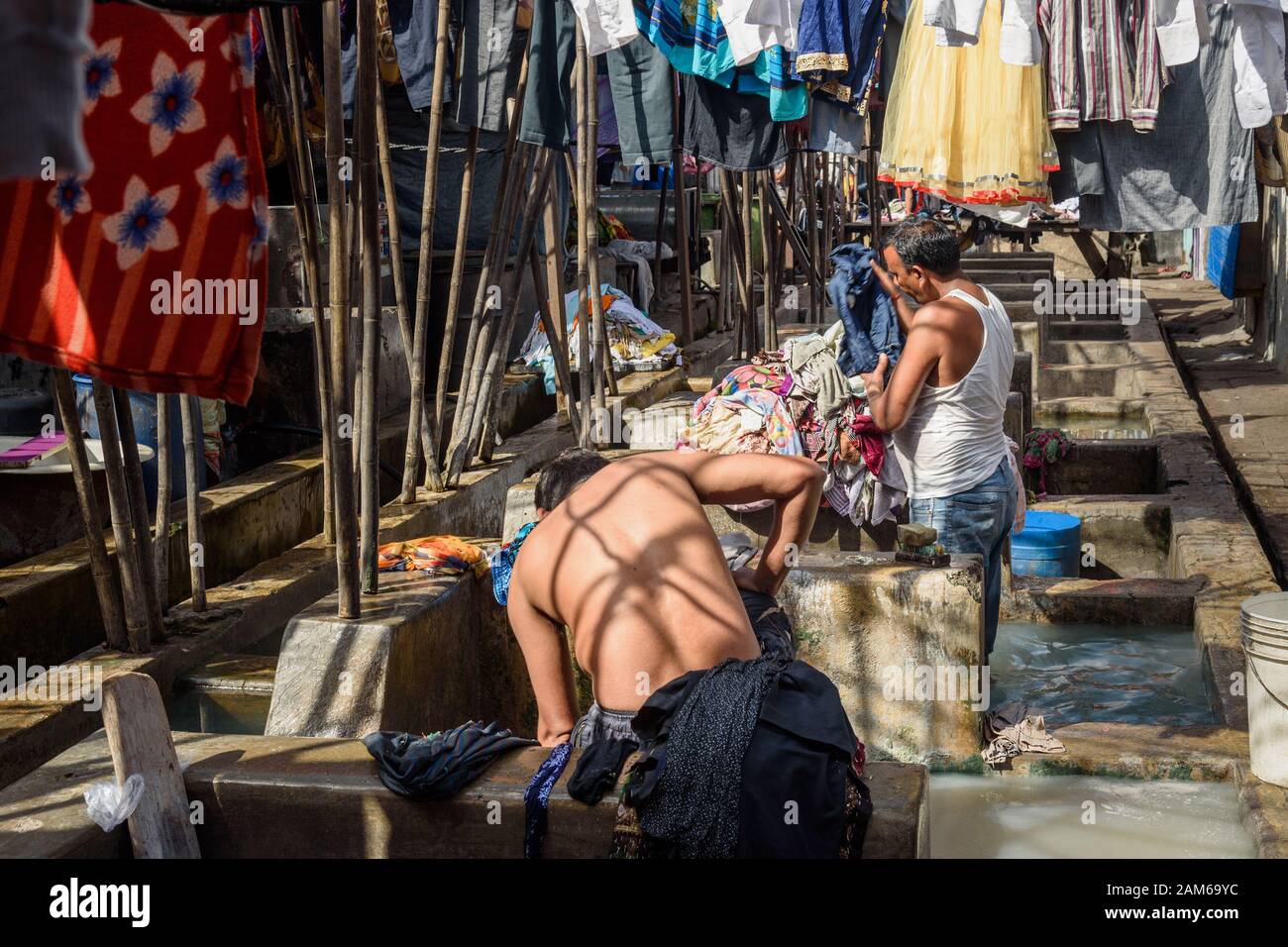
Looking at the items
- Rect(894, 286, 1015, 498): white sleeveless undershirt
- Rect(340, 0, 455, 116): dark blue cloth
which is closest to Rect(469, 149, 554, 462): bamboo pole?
Rect(340, 0, 455, 116): dark blue cloth

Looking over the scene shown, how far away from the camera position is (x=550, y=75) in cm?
698

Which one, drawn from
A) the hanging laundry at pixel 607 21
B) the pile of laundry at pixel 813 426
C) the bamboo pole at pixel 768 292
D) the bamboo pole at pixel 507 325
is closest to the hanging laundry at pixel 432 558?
the pile of laundry at pixel 813 426

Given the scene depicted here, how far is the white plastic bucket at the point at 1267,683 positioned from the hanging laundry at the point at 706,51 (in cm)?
410

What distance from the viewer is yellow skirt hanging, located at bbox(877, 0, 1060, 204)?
7.04 meters

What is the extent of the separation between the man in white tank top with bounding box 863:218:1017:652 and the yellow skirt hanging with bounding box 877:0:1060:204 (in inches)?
93.5

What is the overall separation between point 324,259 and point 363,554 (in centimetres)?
547

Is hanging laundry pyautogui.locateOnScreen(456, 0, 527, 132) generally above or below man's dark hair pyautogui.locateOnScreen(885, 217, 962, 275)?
above

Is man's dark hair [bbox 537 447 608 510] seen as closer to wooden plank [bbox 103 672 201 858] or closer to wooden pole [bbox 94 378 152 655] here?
wooden plank [bbox 103 672 201 858]

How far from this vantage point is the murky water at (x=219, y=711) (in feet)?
16.4

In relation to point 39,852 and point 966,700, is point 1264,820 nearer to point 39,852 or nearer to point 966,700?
point 966,700

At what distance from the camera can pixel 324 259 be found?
941cm

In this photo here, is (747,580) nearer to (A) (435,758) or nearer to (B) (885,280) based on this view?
(A) (435,758)

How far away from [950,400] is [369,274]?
2.29 meters

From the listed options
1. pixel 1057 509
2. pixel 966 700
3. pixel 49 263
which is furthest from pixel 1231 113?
pixel 49 263
